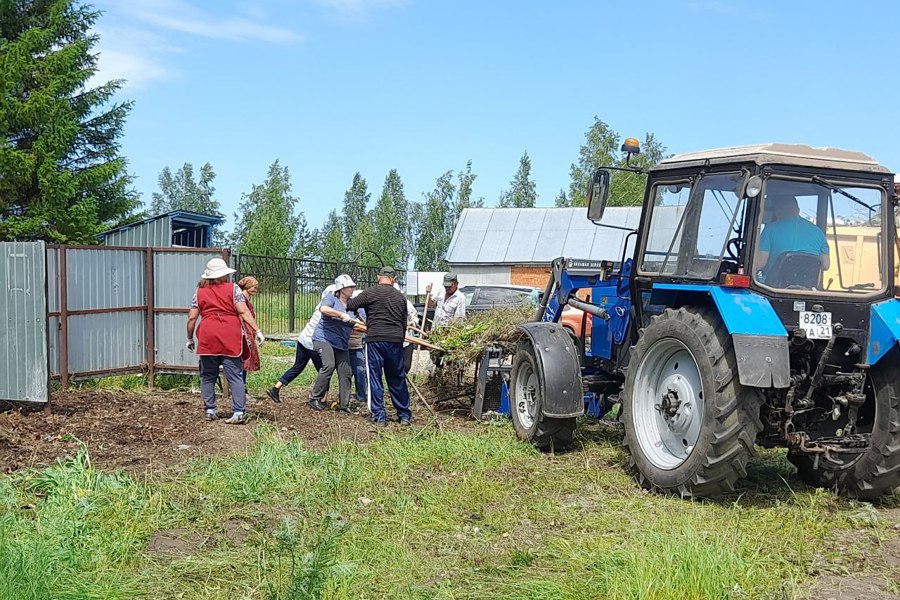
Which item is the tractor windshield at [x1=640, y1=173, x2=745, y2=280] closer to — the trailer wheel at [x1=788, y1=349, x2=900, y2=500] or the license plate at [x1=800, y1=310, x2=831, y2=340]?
the license plate at [x1=800, y1=310, x2=831, y2=340]

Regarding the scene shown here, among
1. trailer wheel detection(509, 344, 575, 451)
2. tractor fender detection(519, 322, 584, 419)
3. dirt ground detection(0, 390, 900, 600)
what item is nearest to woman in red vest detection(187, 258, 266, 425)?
dirt ground detection(0, 390, 900, 600)

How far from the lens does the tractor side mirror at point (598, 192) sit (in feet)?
22.9

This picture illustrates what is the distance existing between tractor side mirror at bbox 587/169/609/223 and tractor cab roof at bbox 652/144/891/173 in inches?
30.2

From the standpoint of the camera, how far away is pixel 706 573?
13.6ft

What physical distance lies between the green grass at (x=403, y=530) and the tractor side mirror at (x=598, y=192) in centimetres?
218

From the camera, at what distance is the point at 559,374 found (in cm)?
763

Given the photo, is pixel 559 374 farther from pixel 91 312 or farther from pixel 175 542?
pixel 91 312

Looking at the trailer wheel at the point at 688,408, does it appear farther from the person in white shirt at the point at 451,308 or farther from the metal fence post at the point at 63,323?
the metal fence post at the point at 63,323

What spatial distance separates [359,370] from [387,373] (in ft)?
4.26

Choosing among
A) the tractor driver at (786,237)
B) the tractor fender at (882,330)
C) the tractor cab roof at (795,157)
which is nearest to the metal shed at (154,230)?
the tractor cab roof at (795,157)

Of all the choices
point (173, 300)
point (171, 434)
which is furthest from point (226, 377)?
point (173, 300)

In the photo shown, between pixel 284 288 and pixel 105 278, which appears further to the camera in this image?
pixel 284 288

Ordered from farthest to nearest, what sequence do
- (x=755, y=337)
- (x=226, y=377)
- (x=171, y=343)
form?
(x=171, y=343), (x=226, y=377), (x=755, y=337)

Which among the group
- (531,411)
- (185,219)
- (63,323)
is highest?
(185,219)
